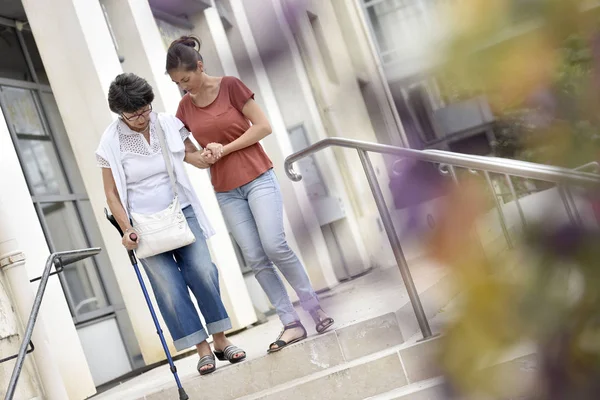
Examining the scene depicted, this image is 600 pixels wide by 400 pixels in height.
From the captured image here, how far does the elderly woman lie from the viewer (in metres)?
3.65

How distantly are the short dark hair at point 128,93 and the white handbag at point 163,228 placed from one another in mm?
123

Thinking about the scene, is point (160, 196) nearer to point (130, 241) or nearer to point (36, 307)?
point (130, 241)

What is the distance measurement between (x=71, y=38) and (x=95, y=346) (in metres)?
1.94

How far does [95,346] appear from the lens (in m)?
5.85

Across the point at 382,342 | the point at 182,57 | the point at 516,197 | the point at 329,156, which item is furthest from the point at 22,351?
the point at 516,197

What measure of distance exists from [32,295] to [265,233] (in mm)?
1597

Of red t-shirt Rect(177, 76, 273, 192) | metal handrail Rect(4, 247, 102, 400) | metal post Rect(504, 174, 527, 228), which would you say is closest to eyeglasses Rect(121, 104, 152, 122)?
red t-shirt Rect(177, 76, 273, 192)

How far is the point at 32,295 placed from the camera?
15.4 ft

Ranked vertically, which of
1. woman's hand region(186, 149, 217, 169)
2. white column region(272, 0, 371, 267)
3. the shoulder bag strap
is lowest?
white column region(272, 0, 371, 267)

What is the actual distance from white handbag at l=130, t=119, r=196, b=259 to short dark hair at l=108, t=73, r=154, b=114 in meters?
0.12

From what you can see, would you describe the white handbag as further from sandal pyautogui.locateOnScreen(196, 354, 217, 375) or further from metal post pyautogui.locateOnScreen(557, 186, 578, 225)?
metal post pyautogui.locateOnScreen(557, 186, 578, 225)

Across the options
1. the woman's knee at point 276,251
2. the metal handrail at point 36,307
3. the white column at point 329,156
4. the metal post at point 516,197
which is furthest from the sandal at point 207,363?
the metal post at point 516,197

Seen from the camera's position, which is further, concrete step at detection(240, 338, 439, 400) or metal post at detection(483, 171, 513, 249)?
concrete step at detection(240, 338, 439, 400)

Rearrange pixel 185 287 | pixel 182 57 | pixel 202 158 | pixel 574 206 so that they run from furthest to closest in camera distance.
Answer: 1. pixel 185 287
2. pixel 202 158
3. pixel 182 57
4. pixel 574 206
